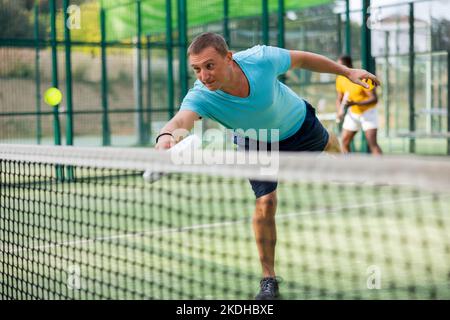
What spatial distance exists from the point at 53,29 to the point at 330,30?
6.36 meters

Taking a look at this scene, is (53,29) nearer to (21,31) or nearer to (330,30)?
(21,31)

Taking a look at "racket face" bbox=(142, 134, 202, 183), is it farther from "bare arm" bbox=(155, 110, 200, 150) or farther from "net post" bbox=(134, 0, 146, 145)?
"net post" bbox=(134, 0, 146, 145)

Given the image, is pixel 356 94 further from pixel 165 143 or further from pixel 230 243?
pixel 165 143

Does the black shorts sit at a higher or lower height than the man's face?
lower

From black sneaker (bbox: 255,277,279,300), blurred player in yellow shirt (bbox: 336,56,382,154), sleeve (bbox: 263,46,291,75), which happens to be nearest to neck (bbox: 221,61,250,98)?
sleeve (bbox: 263,46,291,75)

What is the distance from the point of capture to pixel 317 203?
832 cm

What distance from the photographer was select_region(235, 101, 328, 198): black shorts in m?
4.21

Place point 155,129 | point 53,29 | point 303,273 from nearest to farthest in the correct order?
1. point 303,273
2. point 53,29
3. point 155,129

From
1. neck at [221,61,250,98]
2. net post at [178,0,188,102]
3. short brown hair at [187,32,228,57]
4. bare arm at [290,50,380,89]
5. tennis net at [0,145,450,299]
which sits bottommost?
tennis net at [0,145,450,299]

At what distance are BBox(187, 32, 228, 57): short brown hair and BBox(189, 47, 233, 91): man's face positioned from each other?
0.05ft

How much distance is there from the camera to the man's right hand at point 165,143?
3.03 metres

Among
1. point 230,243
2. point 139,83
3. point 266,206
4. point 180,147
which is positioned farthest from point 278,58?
point 139,83

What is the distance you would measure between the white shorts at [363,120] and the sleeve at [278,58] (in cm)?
531
